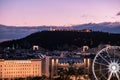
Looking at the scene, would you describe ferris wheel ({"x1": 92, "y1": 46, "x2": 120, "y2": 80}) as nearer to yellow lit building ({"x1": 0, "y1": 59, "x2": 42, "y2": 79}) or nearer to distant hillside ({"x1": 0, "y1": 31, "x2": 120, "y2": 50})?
yellow lit building ({"x1": 0, "y1": 59, "x2": 42, "y2": 79})

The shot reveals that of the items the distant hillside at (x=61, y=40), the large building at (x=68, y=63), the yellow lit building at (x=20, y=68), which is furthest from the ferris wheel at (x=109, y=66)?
the distant hillside at (x=61, y=40)

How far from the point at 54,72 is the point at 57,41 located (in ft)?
45.3

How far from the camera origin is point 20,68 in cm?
2523

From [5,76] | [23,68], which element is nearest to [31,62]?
[23,68]

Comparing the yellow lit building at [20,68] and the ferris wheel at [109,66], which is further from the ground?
the ferris wheel at [109,66]

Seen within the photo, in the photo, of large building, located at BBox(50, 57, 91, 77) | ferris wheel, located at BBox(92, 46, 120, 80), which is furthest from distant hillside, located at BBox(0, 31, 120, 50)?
ferris wheel, located at BBox(92, 46, 120, 80)

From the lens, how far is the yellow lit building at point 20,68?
24.4m

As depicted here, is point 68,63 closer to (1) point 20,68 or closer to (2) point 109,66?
(1) point 20,68

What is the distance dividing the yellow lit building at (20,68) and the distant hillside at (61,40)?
8.60 metres

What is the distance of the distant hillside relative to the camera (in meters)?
35.2

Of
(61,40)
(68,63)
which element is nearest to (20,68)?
(68,63)

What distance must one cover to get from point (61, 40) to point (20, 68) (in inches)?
478

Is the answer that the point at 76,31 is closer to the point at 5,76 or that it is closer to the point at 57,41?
the point at 57,41

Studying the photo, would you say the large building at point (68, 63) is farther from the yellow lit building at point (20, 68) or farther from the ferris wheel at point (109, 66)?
the ferris wheel at point (109, 66)
